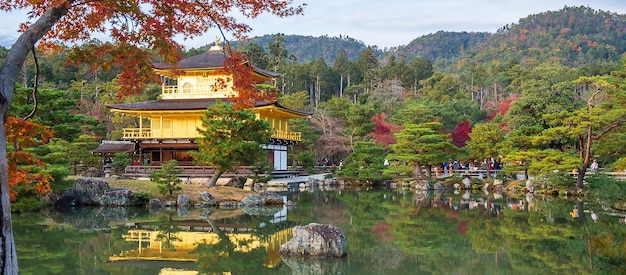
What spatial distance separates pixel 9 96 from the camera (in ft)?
14.2

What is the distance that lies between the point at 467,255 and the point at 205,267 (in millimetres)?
4023

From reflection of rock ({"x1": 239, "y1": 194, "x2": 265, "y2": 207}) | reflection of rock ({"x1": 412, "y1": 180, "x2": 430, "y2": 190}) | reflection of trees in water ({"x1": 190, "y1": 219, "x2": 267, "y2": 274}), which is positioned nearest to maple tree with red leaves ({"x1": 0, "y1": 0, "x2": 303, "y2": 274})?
reflection of trees in water ({"x1": 190, "y1": 219, "x2": 267, "y2": 274})

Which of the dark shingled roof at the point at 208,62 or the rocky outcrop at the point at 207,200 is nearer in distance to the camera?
the rocky outcrop at the point at 207,200

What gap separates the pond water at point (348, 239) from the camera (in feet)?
25.6

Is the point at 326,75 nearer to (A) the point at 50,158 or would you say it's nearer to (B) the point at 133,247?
(A) the point at 50,158

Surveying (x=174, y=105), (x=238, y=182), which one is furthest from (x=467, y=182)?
(x=174, y=105)

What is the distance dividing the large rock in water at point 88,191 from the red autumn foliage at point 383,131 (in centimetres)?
1643

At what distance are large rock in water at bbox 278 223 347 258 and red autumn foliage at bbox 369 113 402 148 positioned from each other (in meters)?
21.2

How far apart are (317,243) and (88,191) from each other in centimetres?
1002

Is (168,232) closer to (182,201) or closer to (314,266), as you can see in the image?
(314,266)

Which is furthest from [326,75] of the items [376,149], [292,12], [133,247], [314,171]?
[292,12]

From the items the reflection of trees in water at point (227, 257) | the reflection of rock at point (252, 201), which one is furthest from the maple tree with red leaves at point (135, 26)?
the reflection of rock at point (252, 201)

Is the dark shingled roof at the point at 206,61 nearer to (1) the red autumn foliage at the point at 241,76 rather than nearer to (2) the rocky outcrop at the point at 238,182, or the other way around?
(2) the rocky outcrop at the point at 238,182

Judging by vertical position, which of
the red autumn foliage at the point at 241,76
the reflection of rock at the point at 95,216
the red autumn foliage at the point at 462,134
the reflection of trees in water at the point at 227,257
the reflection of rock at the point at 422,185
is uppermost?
the red autumn foliage at the point at 241,76
